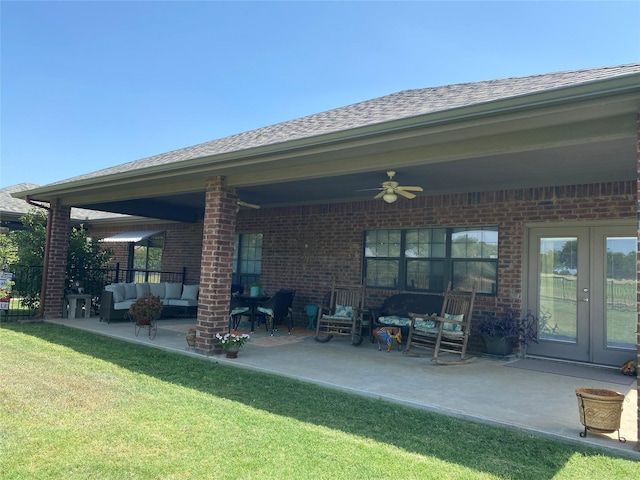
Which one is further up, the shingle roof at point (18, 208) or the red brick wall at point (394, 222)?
the shingle roof at point (18, 208)

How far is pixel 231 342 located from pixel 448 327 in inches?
126

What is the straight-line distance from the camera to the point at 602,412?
351 cm

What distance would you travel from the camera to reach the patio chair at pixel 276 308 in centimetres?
861

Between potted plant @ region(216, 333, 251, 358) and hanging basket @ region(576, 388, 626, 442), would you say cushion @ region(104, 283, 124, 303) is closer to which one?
potted plant @ region(216, 333, 251, 358)

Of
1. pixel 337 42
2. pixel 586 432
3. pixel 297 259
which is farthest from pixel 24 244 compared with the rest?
pixel 586 432

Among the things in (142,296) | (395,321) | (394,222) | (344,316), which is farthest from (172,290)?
(395,321)

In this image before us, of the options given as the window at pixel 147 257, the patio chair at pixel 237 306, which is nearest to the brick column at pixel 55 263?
the window at pixel 147 257

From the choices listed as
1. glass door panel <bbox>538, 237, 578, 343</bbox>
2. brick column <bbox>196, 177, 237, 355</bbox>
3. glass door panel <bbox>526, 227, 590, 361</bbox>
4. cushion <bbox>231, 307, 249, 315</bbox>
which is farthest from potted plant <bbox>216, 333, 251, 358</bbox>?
glass door panel <bbox>538, 237, 578, 343</bbox>

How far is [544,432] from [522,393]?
1250 millimetres

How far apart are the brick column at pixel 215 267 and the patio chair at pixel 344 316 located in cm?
197

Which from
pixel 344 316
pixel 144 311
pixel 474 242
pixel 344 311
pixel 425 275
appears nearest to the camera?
pixel 474 242

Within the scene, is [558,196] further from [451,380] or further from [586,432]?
[586,432]

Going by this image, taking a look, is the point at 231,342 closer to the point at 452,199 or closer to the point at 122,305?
the point at 452,199

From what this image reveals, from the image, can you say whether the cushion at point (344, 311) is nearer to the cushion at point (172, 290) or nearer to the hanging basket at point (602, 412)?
the hanging basket at point (602, 412)
